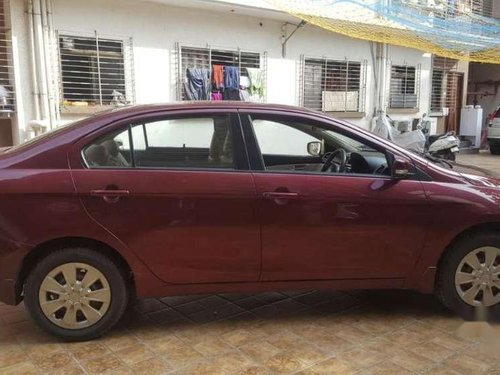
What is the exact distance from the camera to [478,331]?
346 cm

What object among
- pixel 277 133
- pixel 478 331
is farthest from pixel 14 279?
pixel 478 331

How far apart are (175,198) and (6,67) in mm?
6112

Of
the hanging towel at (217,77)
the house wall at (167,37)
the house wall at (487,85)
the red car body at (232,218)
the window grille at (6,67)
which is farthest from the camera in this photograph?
the house wall at (487,85)

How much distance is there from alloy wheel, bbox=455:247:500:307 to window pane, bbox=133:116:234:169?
1.82 meters

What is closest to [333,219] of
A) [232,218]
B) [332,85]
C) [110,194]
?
[232,218]

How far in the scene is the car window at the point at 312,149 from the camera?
→ 11.5ft

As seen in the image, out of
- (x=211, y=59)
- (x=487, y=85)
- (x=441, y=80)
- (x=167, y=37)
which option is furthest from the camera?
(x=487, y=85)

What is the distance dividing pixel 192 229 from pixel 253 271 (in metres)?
0.51

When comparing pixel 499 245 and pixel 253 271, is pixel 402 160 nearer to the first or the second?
pixel 499 245

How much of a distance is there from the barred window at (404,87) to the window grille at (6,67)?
31.8 ft

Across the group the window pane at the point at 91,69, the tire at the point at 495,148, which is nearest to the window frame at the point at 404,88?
the tire at the point at 495,148

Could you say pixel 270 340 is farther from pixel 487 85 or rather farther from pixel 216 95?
pixel 487 85

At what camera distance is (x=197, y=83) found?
31.9 feet

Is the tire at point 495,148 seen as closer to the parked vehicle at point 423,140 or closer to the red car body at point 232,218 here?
the parked vehicle at point 423,140
